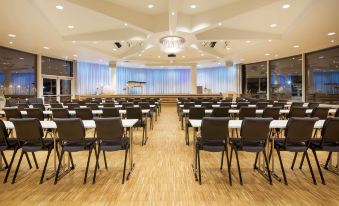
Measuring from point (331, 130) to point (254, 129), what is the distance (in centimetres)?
111

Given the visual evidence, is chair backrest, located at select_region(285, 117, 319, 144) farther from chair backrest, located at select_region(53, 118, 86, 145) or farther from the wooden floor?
chair backrest, located at select_region(53, 118, 86, 145)

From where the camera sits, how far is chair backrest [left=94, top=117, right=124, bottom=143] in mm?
3305

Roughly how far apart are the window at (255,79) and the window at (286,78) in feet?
2.69

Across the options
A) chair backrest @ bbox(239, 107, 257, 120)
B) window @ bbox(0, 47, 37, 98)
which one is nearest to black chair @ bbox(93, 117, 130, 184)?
chair backrest @ bbox(239, 107, 257, 120)

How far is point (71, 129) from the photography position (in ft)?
10.8

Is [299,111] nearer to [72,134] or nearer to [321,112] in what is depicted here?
[321,112]

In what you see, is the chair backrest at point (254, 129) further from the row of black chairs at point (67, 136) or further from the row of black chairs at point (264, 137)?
the row of black chairs at point (67, 136)

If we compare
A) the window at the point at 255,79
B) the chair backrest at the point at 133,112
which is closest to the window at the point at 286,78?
the window at the point at 255,79

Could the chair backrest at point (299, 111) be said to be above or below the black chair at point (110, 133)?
above

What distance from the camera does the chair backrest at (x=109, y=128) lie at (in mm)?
3305

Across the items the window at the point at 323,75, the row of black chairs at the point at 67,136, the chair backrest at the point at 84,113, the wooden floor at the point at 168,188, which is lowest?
the wooden floor at the point at 168,188

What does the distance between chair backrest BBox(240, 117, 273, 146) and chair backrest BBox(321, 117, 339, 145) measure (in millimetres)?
841

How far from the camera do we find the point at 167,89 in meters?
26.0

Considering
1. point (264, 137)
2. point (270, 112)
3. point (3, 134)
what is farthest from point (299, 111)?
point (3, 134)
